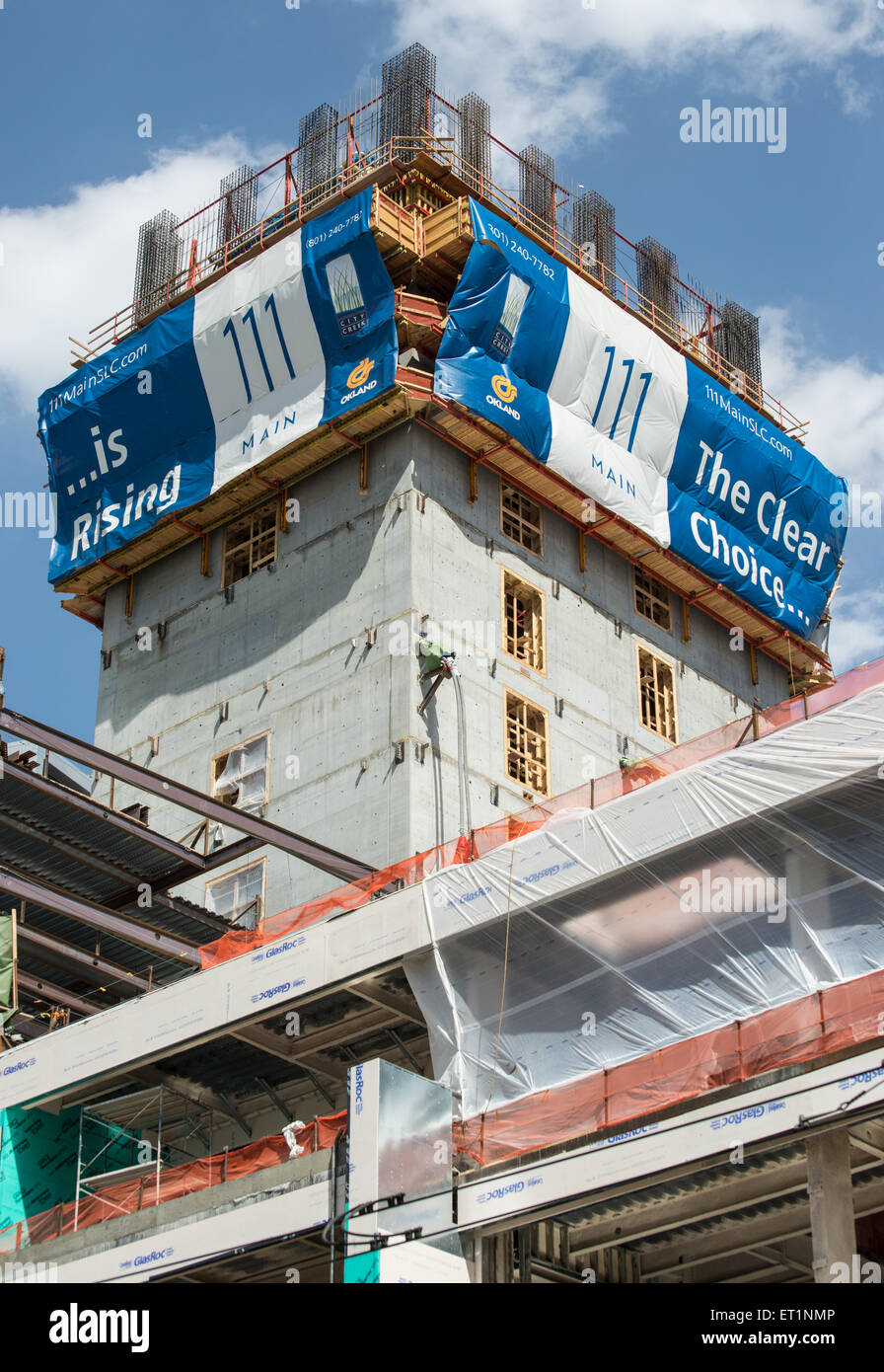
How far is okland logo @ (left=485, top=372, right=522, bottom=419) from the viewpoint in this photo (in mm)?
52625

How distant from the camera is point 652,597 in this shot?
58.5 metres

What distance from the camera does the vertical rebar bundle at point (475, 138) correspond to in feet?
189

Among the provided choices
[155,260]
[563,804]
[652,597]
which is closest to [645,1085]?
[563,804]

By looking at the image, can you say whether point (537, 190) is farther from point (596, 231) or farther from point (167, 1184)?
point (167, 1184)

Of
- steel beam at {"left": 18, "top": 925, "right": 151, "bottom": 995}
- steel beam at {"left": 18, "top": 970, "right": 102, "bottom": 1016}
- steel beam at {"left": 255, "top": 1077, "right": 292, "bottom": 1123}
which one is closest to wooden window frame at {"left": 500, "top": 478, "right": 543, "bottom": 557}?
steel beam at {"left": 18, "top": 925, "right": 151, "bottom": 995}

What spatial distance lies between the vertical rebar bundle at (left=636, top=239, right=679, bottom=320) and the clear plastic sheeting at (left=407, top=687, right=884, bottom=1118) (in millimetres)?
34938

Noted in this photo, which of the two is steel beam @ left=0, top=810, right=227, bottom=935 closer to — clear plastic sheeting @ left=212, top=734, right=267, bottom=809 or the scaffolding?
clear plastic sheeting @ left=212, top=734, right=267, bottom=809

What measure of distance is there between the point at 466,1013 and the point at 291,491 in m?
24.7

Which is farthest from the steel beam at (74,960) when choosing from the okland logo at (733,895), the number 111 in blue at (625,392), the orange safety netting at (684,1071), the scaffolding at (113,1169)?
the number 111 in blue at (625,392)

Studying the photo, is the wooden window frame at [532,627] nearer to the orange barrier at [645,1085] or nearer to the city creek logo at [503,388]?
the city creek logo at [503,388]

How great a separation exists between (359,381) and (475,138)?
1086 cm

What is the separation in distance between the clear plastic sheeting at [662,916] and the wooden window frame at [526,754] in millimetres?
15628
